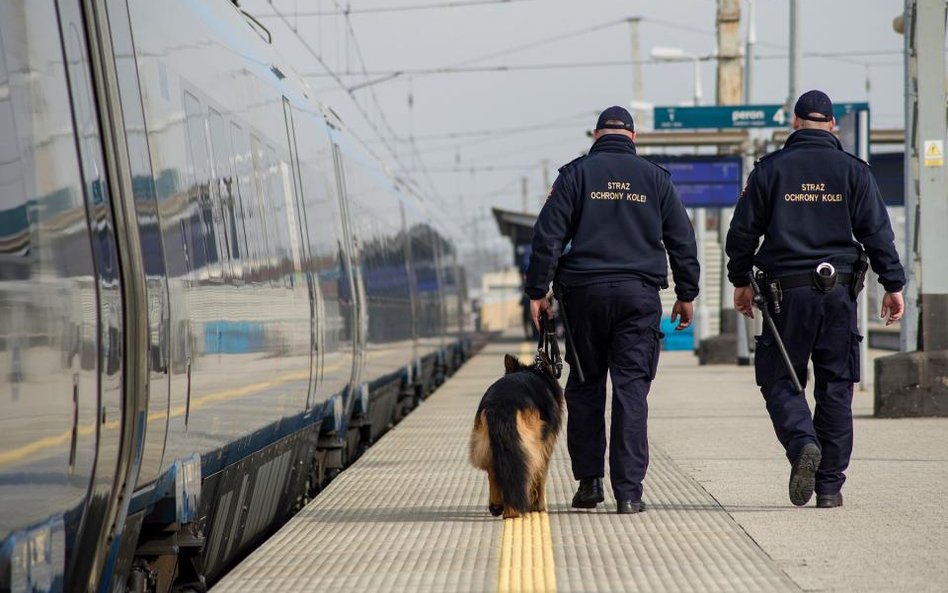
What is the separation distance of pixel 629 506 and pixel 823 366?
112 centimetres

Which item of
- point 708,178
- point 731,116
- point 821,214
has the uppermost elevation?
point 731,116

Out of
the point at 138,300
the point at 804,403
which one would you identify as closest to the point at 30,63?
the point at 138,300

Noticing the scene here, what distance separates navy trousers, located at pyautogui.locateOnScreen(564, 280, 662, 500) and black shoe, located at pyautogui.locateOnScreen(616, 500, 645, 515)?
23 millimetres

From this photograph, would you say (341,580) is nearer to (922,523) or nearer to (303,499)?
(922,523)

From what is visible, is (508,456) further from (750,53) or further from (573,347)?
(750,53)

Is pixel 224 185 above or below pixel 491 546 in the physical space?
above

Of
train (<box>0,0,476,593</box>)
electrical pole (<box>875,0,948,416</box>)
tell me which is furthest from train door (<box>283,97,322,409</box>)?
electrical pole (<box>875,0,948,416</box>)

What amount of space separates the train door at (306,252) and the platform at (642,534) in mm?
675

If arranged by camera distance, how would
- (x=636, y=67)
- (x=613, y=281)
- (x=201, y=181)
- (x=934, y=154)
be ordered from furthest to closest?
1. (x=636, y=67)
2. (x=934, y=154)
3. (x=613, y=281)
4. (x=201, y=181)

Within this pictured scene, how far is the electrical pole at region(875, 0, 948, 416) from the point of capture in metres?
14.7

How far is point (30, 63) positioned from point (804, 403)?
461 centimetres

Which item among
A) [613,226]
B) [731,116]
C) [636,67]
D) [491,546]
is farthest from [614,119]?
[636,67]

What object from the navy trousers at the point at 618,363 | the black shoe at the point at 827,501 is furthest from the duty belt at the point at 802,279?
the black shoe at the point at 827,501

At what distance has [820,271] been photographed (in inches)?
311
